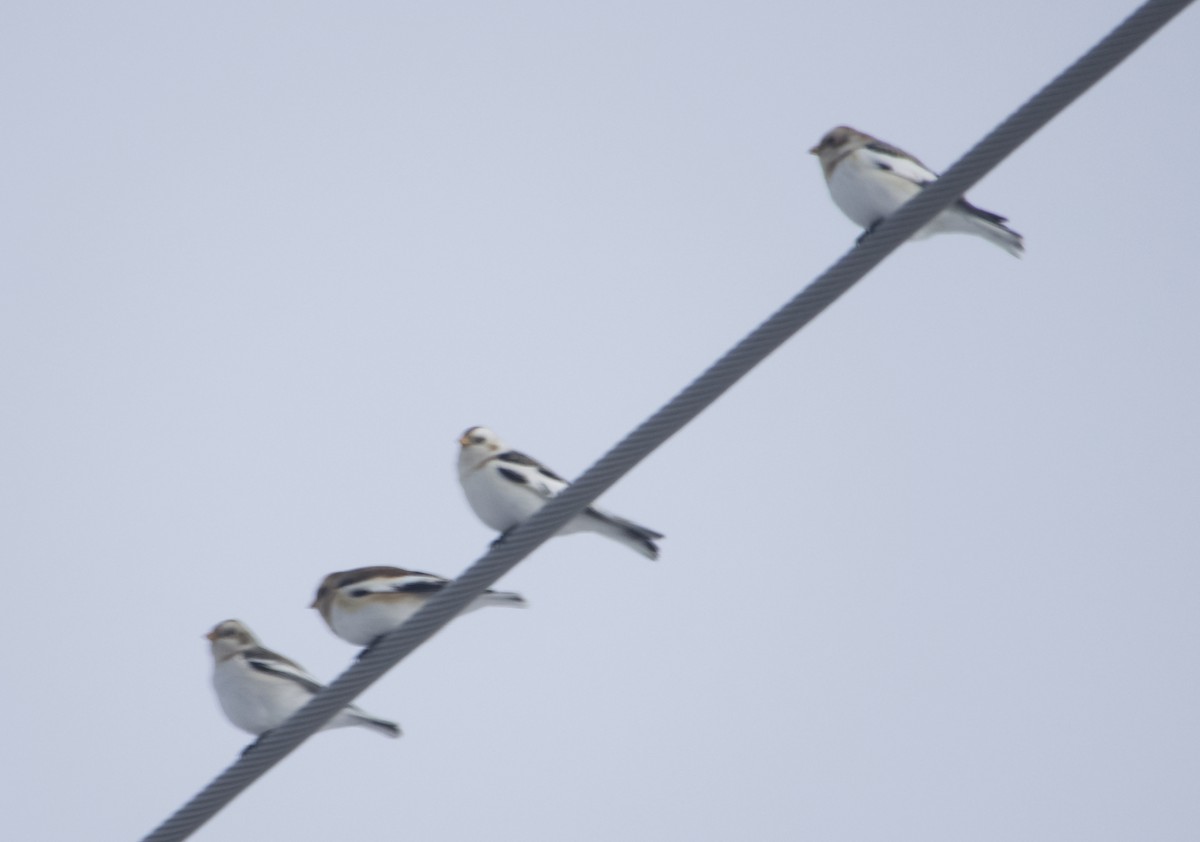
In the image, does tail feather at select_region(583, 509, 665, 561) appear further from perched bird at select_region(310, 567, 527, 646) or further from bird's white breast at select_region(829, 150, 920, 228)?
bird's white breast at select_region(829, 150, 920, 228)

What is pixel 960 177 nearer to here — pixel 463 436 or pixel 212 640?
pixel 463 436

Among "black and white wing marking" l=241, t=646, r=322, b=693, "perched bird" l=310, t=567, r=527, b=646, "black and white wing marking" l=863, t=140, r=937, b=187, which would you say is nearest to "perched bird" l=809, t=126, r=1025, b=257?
"black and white wing marking" l=863, t=140, r=937, b=187

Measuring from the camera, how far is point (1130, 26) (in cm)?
545

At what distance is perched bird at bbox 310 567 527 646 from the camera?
9.01 meters

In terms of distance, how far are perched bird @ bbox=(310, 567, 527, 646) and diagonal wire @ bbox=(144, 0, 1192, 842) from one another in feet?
8.41

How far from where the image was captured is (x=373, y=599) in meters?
9.05

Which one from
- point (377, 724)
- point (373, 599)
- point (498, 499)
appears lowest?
point (377, 724)

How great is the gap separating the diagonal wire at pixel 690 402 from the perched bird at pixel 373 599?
2.56 metres

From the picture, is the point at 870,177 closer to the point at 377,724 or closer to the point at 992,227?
the point at 992,227

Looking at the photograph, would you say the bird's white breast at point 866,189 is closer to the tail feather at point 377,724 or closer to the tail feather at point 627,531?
the tail feather at point 627,531

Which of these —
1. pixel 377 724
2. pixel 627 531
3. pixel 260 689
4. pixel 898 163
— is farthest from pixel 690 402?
pixel 898 163

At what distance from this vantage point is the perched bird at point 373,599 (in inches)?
355

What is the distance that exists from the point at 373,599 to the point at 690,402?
3599 millimetres

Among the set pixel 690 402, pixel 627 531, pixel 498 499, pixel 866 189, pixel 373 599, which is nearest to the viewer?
pixel 690 402
